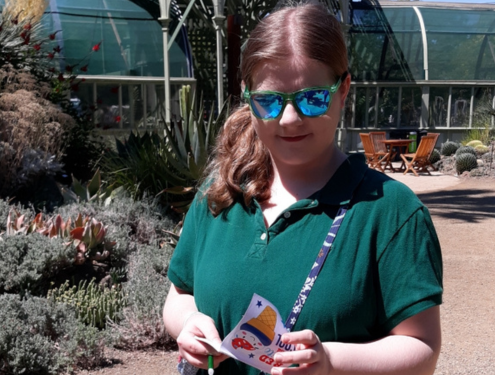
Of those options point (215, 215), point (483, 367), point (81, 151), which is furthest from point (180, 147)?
point (215, 215)

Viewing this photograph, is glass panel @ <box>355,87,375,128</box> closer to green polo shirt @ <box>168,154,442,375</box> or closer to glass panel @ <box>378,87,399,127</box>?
glass panel @ <box>378,87,399,127</box>

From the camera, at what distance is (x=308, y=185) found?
62.7 inches

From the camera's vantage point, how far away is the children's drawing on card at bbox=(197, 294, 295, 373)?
1.35 meters

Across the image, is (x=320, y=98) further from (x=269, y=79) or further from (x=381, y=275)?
(x=381, y=275)

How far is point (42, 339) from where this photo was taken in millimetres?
3799

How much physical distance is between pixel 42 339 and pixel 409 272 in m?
3.02

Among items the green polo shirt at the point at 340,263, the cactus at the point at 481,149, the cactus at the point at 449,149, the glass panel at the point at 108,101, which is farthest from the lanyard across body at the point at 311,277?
the cactus at the point at 449,149

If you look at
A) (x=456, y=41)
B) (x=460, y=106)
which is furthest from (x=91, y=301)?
(x=456, y=41)

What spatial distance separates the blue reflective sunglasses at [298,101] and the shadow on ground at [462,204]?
8.04m

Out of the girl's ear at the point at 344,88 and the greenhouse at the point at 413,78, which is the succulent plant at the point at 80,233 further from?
the greenhouse at the point at 413,78

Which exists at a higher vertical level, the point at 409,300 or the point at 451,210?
the point at 409,300

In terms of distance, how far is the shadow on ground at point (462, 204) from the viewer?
943cm

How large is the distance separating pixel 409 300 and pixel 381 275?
3.3 inches

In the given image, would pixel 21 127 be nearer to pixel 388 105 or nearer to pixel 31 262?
pixel 31 262
